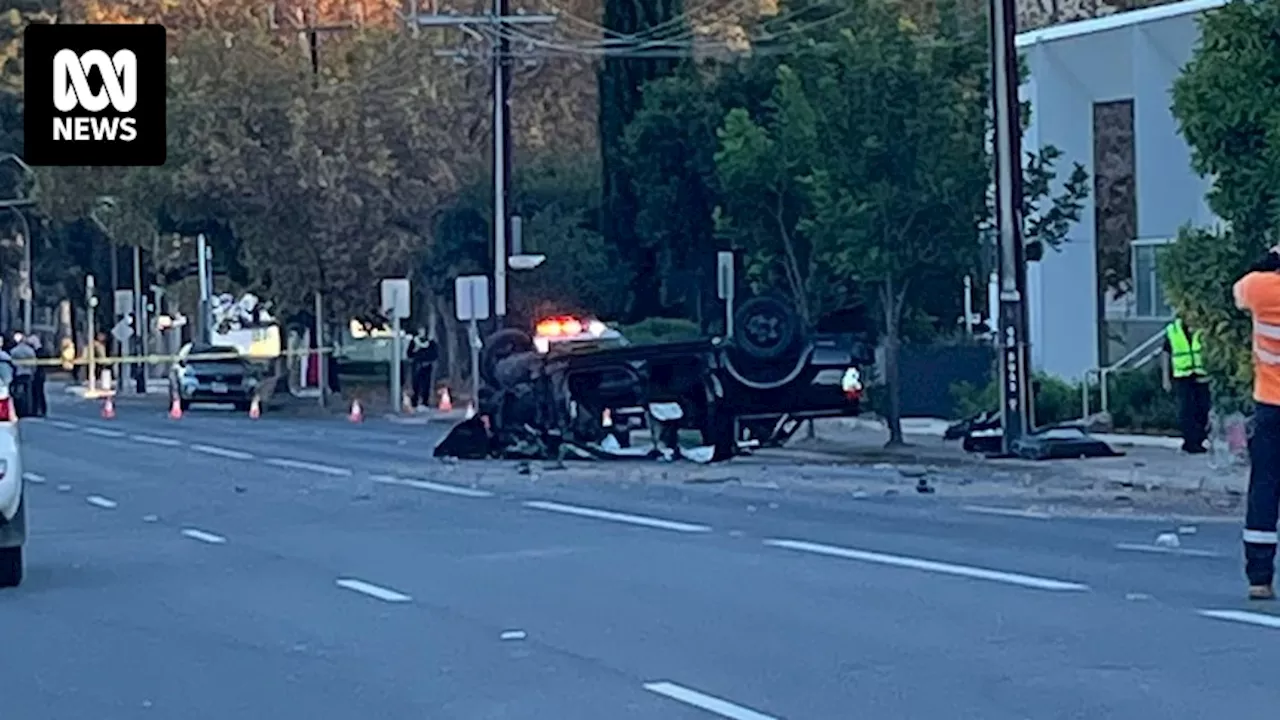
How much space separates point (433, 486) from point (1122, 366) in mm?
13901

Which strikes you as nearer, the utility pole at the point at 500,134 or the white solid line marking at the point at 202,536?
the white solid line marking at the point at 202,536

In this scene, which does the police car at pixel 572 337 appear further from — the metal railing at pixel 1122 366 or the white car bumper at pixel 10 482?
the white car bumper at pixel 10 482

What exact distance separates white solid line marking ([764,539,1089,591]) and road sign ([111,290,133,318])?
56.6 metres

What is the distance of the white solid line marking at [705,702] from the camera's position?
36.1 ft

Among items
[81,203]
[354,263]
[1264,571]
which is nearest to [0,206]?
[81,203]

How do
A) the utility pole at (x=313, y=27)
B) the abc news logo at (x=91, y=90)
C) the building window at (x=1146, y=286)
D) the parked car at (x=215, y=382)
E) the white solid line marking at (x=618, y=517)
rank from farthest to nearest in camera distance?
the utility pole at (x=313, y=27), the parked car at (x=215, y=382), the building window at (x=1146, y=286), the white solid line marking at (x=618, y=517), the abc news logo at (x=91, y=90)

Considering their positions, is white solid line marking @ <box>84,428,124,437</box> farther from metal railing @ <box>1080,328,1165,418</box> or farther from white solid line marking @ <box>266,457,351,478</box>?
metal railing @ <box>1080,328,1165,418</box>

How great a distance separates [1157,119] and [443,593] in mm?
23966

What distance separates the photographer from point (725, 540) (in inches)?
760

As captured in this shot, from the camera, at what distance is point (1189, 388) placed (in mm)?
29781

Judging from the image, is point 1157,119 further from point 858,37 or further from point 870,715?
point 870,715

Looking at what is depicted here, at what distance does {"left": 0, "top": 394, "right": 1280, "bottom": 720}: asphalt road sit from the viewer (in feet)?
38.3

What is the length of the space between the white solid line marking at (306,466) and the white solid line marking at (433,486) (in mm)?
1158

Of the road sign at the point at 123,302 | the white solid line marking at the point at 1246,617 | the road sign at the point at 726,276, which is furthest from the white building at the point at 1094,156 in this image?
the road sign at the point at 123,302
